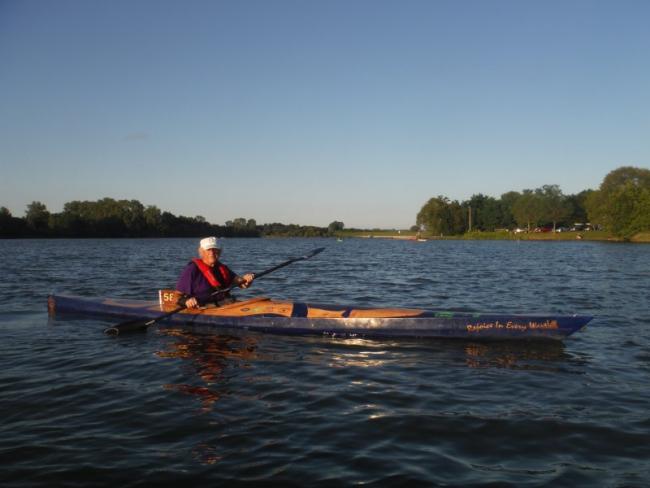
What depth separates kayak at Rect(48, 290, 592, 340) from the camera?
8.09 metres

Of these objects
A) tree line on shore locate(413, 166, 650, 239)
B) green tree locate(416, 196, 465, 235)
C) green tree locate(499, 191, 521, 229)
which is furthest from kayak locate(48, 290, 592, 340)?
green tree locate(499, 191, 521, 229)

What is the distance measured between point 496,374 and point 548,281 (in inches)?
554

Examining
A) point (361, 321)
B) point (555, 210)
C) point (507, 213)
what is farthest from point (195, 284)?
point (507, 213)

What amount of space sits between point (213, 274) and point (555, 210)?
109m

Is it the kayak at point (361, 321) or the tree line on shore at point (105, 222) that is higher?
the tree line on shore at point (105, 222)

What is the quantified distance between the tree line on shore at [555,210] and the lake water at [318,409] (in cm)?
6190

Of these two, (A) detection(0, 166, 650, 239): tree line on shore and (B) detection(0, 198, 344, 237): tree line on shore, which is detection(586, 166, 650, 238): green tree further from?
(B) detection(0, 198, 344, 237): tree line on shore

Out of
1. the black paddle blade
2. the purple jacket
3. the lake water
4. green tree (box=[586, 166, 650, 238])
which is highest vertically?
green tree (box=[586, 166, 650, 238])

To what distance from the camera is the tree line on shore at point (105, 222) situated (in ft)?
286

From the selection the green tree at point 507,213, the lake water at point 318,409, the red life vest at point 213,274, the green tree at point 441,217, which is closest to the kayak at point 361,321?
the lake water at point 318,409

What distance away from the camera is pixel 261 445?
4.45 m

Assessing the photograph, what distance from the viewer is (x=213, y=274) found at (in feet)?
31.6

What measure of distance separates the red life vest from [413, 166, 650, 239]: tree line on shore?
64.6 metres

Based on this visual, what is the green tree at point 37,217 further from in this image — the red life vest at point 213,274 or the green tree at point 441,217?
the red life vest at point 213,274
